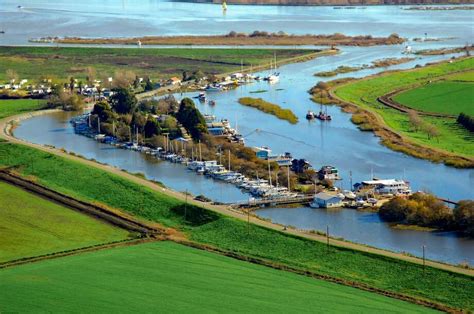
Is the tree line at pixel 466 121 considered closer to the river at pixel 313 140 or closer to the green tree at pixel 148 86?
the river at pixel 313 140

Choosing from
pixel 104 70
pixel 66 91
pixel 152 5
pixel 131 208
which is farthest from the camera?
pixel 152 5

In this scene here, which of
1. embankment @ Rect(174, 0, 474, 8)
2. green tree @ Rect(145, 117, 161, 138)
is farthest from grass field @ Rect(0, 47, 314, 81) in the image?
embankment @ Rect(174, 0, 474, 8)

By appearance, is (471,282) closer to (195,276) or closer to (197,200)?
(195,276)

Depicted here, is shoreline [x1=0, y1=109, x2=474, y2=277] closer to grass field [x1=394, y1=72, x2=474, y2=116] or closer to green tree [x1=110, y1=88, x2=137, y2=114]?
green tree [x1=110, y1=88, x2=137, y2=114]

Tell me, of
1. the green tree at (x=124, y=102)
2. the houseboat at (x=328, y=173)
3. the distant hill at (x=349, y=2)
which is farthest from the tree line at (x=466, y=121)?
the distant hill at (x=349, y=2)

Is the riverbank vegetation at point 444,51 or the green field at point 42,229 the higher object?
the green field at point 42,229

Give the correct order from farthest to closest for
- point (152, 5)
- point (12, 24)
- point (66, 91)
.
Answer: point (152, 5), point (12, 24), point (66, 91)

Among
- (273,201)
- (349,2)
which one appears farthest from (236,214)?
(349,2)

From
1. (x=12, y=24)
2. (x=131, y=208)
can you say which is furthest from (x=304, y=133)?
(x=12, y=24)
